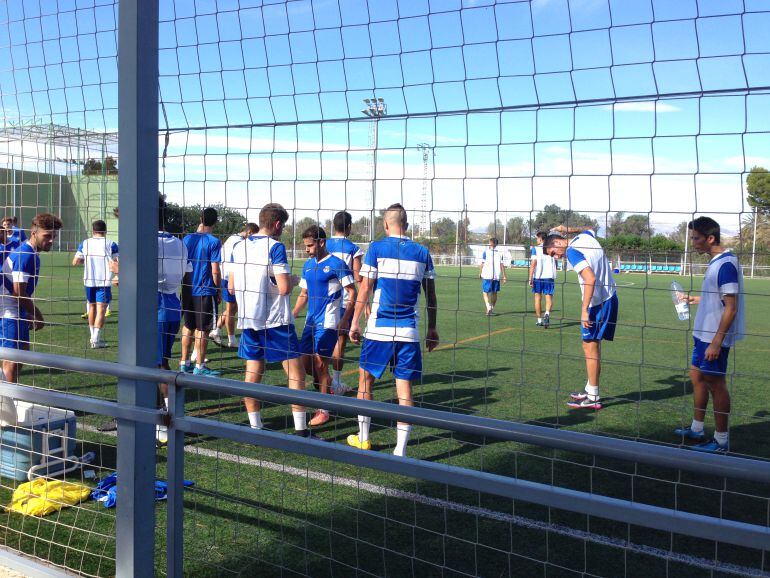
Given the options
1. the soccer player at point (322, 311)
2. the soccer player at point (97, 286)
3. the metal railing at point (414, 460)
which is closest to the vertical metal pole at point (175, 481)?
the metal railing at point (414, 460)

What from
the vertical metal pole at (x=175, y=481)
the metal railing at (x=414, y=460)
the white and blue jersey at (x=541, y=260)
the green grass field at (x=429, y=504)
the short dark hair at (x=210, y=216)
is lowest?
the green grass field at (x=429, y=504)

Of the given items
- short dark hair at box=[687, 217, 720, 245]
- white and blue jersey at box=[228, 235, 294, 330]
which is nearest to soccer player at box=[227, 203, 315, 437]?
white and blue jersey at box=[228, 235, 294, 330]

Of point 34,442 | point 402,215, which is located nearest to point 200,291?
point 34,442

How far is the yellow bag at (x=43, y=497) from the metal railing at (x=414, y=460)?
5.06ft

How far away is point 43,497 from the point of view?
14.3ft

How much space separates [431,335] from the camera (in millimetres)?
4570

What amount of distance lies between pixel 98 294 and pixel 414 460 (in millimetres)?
9308

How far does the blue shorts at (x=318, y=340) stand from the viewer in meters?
6.88

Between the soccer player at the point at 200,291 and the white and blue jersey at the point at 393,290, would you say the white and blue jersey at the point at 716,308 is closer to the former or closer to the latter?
the white and blue jersey at the point at 393,290

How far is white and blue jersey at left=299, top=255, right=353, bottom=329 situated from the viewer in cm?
654

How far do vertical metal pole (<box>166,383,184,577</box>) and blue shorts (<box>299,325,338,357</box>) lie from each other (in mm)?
4044

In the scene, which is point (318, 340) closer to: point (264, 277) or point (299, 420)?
point (299, 420)

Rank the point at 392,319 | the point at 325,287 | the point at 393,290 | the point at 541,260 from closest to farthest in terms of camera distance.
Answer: the point at 393,290
the point at 392,319
the point at 325,287
the point at 541,260

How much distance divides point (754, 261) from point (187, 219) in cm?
233
